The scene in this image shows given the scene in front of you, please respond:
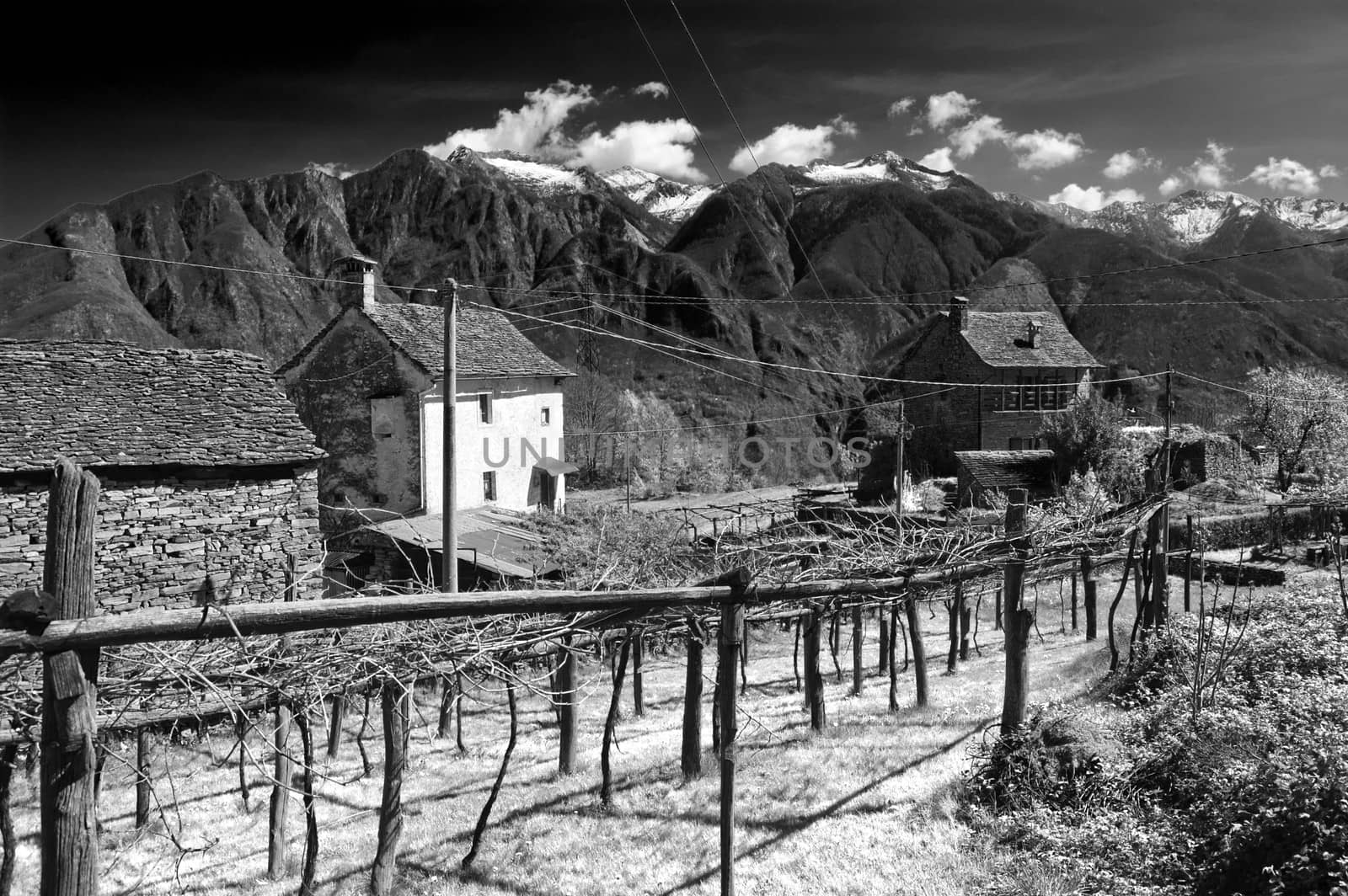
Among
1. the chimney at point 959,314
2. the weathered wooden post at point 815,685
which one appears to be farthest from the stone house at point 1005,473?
the weathered wooden post at point 815,685

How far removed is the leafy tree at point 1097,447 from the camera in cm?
3081

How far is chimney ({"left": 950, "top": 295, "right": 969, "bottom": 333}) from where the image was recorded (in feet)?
139

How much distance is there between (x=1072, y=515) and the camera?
10.3m

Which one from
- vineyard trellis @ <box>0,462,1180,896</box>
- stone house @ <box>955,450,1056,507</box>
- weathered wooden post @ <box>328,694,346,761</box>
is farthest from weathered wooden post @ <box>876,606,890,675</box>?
stone house @ <box>955,450,1056,507</box>

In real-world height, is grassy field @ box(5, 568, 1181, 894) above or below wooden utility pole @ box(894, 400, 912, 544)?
below

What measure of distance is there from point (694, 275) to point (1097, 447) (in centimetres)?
7294

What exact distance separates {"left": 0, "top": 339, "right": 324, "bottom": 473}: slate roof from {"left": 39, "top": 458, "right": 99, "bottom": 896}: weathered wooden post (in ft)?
42.5

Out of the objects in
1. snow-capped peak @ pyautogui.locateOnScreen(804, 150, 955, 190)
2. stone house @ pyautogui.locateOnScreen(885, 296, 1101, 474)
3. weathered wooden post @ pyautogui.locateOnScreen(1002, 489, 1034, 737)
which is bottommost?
weathered wooden post @ pyautogui.locateOnScreen(1002, 489, 1034, 737)

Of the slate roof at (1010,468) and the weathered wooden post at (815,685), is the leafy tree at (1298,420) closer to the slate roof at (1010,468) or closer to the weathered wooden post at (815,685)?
the slate roof at (1010,468)

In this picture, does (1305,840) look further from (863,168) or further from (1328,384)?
(863,168)

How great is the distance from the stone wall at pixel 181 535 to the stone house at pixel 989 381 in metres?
32.0

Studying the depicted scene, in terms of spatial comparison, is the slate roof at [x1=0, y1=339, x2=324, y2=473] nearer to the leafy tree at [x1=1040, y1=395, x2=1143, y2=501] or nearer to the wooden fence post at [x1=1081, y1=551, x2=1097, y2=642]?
the wooden fence post at [x1=1081, y1=551, x2=1097, y2=642]

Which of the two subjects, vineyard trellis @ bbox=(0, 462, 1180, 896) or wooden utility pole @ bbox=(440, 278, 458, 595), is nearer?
vineyard trellis @ bbox=(0, 462, 1180, 896)

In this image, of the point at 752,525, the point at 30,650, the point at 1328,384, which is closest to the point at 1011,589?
the point at 30,650
